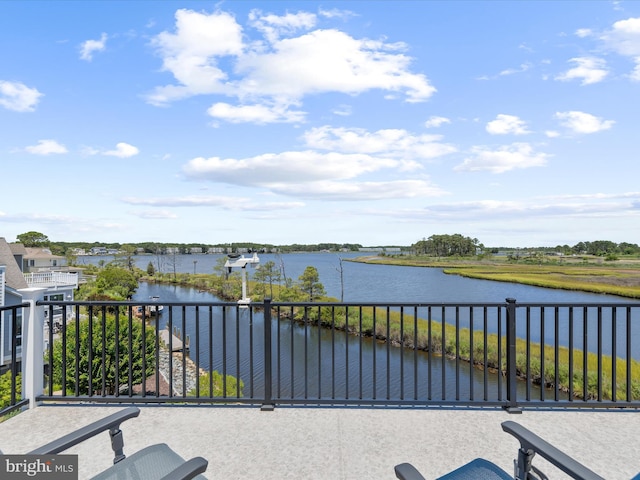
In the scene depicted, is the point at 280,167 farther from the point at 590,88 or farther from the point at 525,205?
the point at 525,205

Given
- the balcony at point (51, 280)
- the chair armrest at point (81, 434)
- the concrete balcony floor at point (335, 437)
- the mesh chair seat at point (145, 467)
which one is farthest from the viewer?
the balcony at point (51, 280)

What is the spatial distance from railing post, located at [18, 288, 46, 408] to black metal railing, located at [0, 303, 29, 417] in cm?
6

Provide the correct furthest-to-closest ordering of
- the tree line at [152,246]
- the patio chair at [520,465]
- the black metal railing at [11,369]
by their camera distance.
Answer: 1. the tree line at [152,246]
2. the black metal railing at [11,369]
3. the patio chair at [520,465]

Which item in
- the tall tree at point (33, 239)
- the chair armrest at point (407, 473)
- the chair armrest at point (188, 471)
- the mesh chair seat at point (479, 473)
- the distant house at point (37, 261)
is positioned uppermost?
the tall tree at point (33, 239)

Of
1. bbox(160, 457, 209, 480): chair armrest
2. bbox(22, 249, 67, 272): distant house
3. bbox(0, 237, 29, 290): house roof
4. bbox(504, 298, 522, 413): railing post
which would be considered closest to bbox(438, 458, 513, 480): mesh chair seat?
bbox(160, 457, 209, 480): chair armrest

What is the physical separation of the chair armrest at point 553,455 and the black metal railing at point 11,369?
309 centimetres

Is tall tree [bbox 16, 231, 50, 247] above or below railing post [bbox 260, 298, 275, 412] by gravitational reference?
above

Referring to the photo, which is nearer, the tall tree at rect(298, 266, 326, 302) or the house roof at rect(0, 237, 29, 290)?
the house roof at rect(0, 237, 29, 290)

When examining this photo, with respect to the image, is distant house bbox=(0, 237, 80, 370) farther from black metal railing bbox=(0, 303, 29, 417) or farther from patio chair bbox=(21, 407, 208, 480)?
patio chair bbox=(21, 407, 208, 480)

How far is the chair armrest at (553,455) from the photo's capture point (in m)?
1.06

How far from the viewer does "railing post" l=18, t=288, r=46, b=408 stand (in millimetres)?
3014

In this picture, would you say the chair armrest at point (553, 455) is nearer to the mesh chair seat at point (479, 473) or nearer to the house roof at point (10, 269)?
the mesh chair seat at point (479, 473)

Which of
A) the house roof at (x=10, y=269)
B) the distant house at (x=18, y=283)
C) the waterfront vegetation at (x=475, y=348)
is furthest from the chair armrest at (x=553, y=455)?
the house roof at (x=10, y=269)

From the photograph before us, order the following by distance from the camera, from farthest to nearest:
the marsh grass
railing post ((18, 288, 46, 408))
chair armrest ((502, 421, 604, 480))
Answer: the marsh grass, railing post ((18, 288, 46, 408)), chair armrest ((502, 421, 604, 480))
